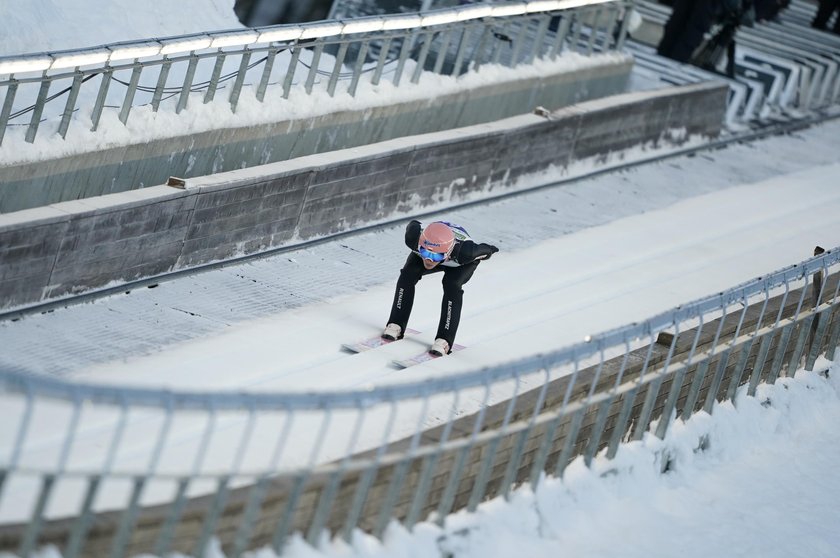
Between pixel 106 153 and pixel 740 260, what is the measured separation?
720 cm

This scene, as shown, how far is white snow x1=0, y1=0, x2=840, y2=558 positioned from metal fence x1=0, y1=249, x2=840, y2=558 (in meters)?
0.11

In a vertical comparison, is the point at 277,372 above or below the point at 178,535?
below

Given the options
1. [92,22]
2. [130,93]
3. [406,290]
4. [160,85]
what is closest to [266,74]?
[160,85]

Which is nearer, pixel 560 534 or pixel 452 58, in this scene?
pixel 560 534

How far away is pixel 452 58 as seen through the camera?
1900 cm

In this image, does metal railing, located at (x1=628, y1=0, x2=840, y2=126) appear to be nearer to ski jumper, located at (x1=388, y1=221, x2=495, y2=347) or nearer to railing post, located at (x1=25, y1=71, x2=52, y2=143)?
ski jumper, located at (x1=388, y1=221, x2=495, y2=347)

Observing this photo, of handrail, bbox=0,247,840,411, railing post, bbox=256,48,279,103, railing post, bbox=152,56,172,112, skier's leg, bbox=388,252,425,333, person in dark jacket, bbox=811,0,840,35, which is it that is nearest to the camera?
handrail, bbox=0,247,840,411

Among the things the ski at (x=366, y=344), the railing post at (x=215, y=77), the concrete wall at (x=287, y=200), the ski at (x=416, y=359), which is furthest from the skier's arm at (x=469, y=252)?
the railing post at (x=215, y=77)

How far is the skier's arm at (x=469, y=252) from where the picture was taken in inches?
504

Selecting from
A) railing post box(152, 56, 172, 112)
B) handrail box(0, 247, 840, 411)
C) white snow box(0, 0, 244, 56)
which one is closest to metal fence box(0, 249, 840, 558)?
handrail box(0, 247, 840, 411)

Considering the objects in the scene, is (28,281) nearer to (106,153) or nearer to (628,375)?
(106,153)

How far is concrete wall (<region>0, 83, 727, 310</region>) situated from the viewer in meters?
12.6

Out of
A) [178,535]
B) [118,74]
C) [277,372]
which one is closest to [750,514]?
[277,372]

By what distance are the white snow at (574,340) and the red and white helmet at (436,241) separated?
2.97 feet
